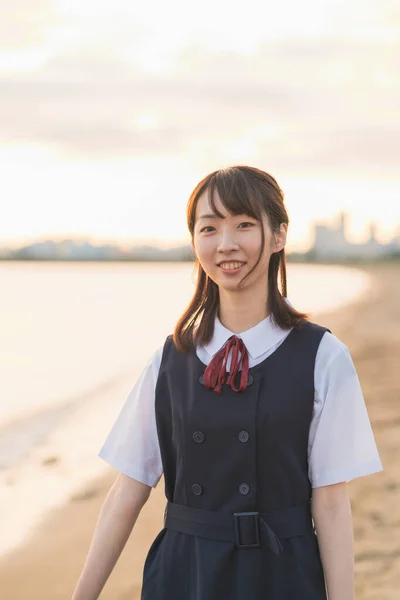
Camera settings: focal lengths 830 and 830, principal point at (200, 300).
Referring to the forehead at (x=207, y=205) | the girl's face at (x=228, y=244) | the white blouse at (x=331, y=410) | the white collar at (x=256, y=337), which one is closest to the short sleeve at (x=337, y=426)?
the white blouse at (x=331, y=410)

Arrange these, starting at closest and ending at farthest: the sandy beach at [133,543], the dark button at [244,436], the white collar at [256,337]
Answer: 1. the dark button at [244,436]
2. the white collar at [256,337]
3. the sandy beach at [133,543]

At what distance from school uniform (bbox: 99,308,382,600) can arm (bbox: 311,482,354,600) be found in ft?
0.08

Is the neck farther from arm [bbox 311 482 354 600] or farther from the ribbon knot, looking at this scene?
arm [bbox 311 482 354 600]

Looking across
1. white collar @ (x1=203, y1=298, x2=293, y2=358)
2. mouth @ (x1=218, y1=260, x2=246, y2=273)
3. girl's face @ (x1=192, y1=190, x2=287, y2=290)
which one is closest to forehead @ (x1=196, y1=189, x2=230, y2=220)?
girl's face @ (x1=192, y1=190, x2=287, y2=290)

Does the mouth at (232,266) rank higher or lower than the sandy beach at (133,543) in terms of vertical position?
higher

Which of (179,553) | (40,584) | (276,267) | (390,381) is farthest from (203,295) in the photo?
(390,381)

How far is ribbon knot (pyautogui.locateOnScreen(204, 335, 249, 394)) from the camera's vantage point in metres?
1.79

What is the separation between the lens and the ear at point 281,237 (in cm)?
194

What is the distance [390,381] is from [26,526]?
533 cm

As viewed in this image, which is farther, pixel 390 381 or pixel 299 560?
pixel 390 381

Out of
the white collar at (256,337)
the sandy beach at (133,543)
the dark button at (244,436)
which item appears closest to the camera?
the dark button at (244,436)

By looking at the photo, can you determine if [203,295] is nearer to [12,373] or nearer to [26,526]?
[26,526]

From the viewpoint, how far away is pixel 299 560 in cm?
179

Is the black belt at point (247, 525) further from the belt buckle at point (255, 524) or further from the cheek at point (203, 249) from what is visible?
the cheek at point (203, 249)
